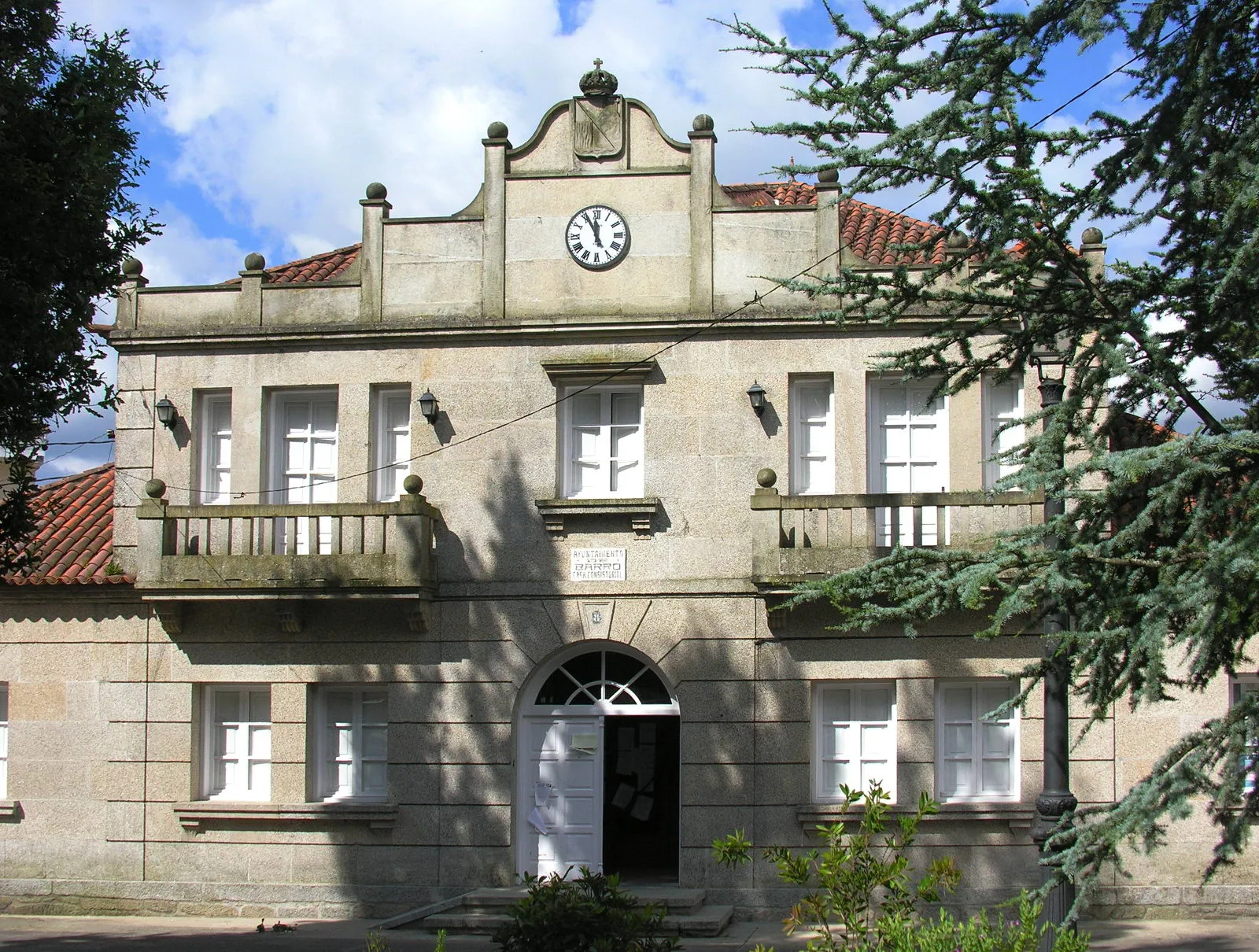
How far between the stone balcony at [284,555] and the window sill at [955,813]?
499cm

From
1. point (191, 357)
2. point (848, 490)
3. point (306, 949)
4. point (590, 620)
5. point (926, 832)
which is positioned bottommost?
point (306, 949)

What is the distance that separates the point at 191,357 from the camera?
62.0ft

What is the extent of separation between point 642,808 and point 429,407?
260 inches

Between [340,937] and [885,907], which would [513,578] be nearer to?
[340,937]

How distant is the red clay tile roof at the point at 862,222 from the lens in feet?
59.5

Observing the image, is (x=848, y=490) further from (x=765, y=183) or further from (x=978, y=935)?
(x=978, y=935)

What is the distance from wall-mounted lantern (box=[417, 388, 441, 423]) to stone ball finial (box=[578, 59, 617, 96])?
4118mm

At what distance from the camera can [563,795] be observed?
58.9ft

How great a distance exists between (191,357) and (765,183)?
843 cm

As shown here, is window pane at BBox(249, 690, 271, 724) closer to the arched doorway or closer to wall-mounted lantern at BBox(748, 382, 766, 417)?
the arched doorway

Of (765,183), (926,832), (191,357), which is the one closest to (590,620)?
(926,832)

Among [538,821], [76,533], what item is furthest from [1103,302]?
[76,533]

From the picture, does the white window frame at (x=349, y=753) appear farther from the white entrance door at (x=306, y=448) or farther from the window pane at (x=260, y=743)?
the white entrance door at (x=306, y=448)

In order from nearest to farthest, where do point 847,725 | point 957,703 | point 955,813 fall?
point 955,813
point 957,703
point 847,725
